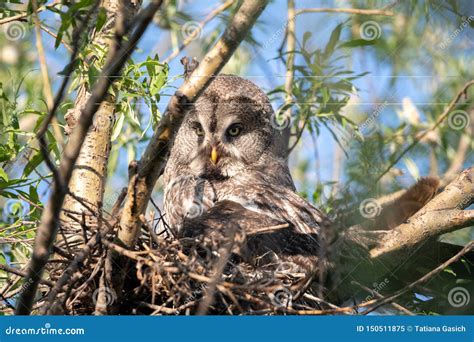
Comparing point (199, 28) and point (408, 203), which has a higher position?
point (199, 28)

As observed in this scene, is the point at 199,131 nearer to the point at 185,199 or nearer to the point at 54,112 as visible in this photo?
the point at 185,199

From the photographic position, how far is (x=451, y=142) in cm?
407

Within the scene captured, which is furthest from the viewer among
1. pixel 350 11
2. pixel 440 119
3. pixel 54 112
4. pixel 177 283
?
pixel 350 11

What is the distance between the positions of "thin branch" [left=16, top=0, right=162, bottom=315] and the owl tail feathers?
187cm

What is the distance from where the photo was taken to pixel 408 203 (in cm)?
400

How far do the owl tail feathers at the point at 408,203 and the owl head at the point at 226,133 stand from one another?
1.06 metres

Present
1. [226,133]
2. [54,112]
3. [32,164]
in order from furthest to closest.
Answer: [226,133] < [32,164] < [54,112]

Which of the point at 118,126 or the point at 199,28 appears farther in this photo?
the point at 199,28

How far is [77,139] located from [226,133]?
2.27m

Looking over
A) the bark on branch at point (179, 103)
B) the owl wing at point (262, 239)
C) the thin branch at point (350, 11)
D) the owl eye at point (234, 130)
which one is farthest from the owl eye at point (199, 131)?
the bark on branch at point (179, 103)

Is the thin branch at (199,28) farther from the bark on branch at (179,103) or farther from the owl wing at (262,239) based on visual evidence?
the bark on branch at (179,103)

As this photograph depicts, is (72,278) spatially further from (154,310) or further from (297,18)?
(297,18)

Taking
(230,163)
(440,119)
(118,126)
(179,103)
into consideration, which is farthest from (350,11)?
(179,103)

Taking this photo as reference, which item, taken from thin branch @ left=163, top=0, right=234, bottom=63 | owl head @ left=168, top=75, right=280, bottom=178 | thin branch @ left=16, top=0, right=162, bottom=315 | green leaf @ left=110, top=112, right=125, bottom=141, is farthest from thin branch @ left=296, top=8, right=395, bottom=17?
thin branch @ left=16, top=0, right=162, bottom=315
